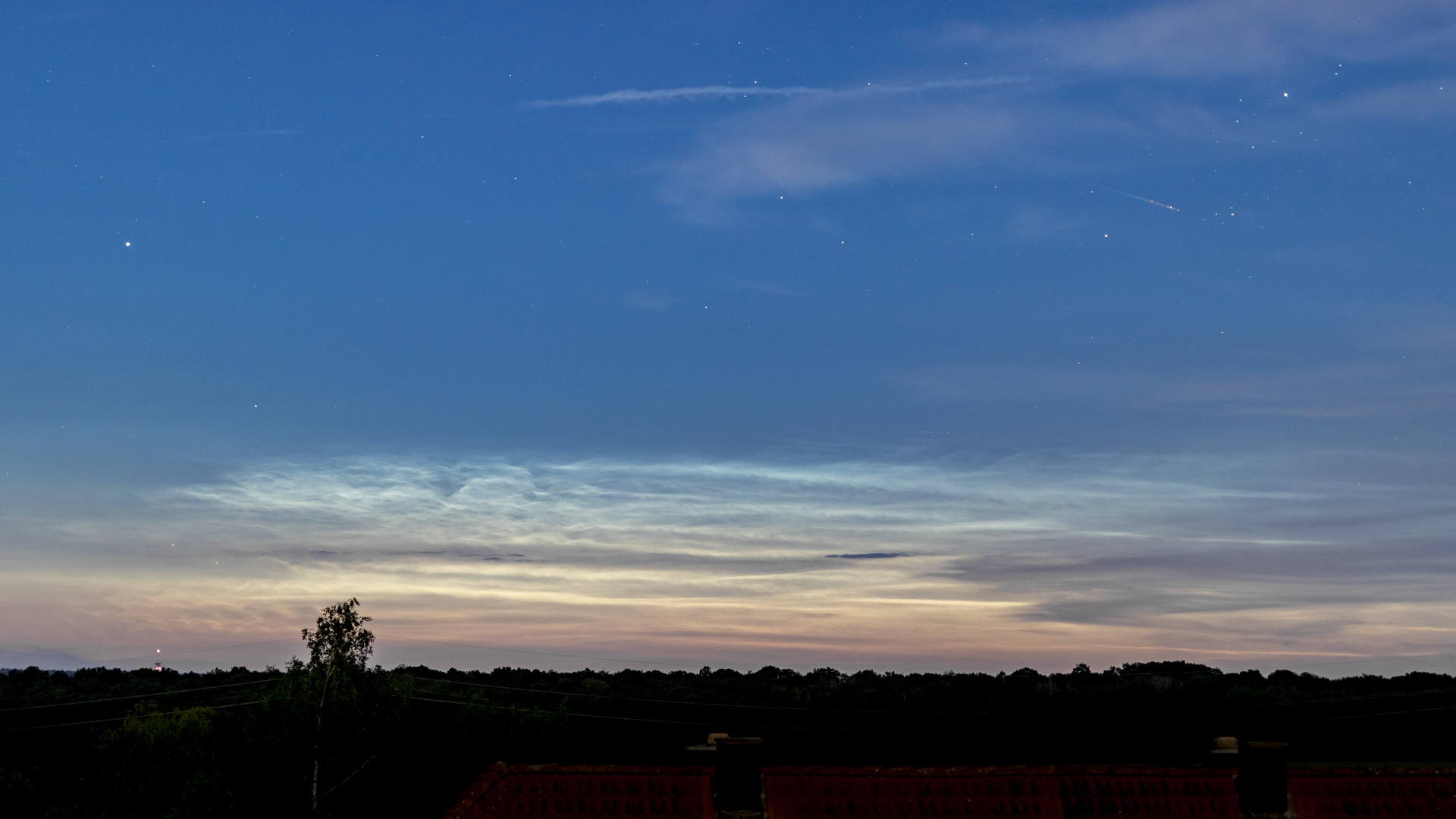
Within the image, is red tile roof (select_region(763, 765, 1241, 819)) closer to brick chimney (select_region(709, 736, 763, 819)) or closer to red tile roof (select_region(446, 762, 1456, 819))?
red tile roof (select_region(446, 762, 1456, 819))

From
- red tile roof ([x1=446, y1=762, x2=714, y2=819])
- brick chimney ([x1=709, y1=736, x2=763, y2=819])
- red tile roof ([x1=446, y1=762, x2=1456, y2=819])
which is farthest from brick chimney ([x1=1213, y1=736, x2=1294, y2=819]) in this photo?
red tile roof ([x1=446, y1=762, x2=714, y2=819])

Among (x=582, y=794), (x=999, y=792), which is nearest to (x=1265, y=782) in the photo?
(x=999, y=792)

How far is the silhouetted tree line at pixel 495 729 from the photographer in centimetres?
6900

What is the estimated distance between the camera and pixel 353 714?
76.3m

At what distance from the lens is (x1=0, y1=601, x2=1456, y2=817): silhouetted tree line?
69.0 m

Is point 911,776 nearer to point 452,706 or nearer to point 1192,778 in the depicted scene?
point 1192,778

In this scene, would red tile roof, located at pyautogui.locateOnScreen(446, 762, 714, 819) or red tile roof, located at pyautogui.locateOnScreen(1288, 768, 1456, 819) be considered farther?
red tile roof, located at pyautogui.locateOnScreen(1288, 768, 1456, 819)

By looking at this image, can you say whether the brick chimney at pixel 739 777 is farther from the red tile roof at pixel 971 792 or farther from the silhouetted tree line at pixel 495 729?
the silhouetted tree line at pixel 495 729

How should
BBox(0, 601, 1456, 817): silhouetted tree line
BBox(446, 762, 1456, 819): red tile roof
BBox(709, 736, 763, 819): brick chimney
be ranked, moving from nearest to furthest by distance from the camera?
BBox(446, 762, 1456, 819): red tile roof → BBox(709, 736, 763, 819): brick chimney → BBox(0, 601, 1456, 817): silhouetted tree line

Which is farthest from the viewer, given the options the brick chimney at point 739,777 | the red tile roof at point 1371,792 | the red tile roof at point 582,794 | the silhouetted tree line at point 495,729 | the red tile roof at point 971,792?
the silhouetted tree line at point 495,729

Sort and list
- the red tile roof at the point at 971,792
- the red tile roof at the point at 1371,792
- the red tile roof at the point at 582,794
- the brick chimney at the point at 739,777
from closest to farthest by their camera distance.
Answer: the red tile roof at the point at 582,794 < the red tile roof at the point at 971,792 < the brick chimney at the point at 739,777 < the red tile roof at the point at 1371,792

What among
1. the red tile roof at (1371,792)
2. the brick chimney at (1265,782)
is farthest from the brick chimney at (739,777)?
the red tile roof at (1371,792)

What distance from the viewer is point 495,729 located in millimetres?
144625

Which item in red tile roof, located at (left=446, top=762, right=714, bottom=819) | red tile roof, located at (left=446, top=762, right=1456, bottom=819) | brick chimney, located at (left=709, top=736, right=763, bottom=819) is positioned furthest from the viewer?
brick chimney, located at (left=709, top=736, right=763, bottom=819)
